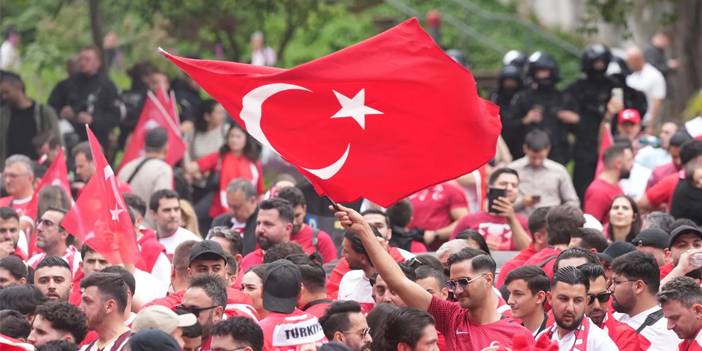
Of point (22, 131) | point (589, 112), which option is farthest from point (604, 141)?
point (22, 131)

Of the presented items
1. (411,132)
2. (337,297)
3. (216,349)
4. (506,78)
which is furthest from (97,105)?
(216,349)

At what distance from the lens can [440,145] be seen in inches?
483

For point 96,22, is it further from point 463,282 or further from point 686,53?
point 463,282

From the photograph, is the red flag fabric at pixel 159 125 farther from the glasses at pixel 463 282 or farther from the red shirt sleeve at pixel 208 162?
the glasses at pixel 463 282

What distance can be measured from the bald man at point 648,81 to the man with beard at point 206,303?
1466cm

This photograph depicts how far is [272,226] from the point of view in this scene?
50.3 ft

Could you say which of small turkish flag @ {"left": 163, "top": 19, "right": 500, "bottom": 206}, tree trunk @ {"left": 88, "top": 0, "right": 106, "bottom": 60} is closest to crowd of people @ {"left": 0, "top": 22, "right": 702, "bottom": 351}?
small turkish flag @ {"left": 163, "top": 19, "right": 500, "bottom": 206}

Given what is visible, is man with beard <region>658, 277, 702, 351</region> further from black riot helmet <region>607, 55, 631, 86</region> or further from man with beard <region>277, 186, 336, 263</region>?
black riot helmet <region>607, 55, 631, 86</region>

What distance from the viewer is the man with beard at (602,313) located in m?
11.9

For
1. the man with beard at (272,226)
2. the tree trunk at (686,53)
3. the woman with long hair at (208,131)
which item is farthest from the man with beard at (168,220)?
the tree trunk at (686,53)

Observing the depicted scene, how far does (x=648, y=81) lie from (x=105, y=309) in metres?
15.6

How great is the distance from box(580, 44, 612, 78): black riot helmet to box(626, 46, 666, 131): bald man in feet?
10.4

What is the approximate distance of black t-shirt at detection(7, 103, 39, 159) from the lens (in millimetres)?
21516

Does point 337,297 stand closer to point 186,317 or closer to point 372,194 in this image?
point 372,194
